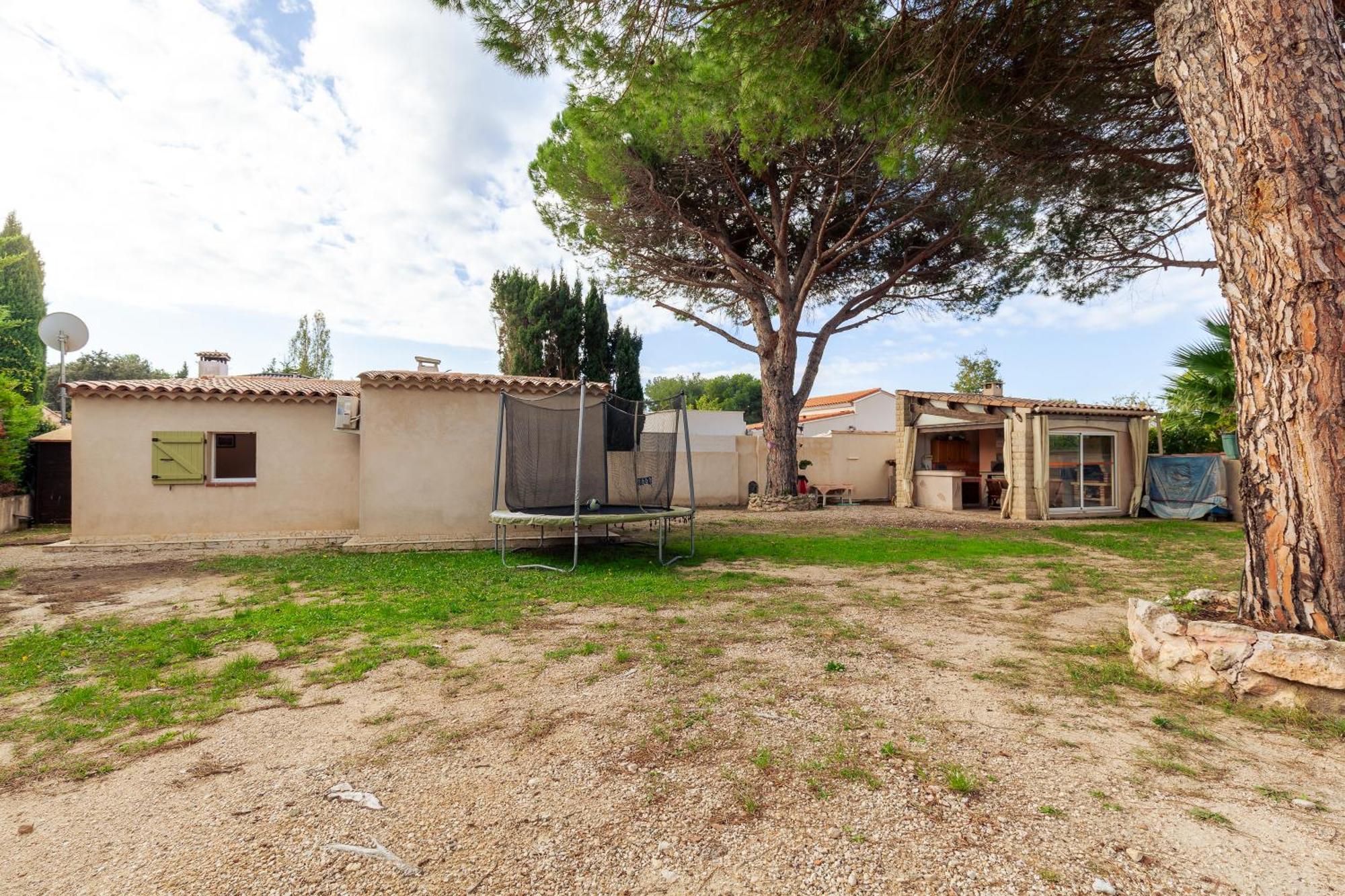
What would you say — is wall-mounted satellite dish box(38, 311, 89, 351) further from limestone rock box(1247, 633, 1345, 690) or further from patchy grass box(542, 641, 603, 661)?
limestone rock box(1247, 633, 1345, 690)

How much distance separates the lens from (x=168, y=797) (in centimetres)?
193

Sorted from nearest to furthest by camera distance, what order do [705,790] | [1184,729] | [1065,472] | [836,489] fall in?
[705,790] < [1184,729] < [1065,472] < [836,489]

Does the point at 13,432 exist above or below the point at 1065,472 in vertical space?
above

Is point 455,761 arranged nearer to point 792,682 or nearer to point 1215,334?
point 792,682

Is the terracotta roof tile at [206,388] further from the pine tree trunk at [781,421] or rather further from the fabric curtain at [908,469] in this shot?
the fabric curtain at [908,469]

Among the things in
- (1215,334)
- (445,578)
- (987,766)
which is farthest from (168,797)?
(1215,334)

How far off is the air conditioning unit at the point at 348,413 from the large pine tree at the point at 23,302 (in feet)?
49.4

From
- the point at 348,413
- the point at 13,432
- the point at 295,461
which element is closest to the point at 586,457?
the point at 348,413

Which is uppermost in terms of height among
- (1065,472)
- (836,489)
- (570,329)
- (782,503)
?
(570,329)

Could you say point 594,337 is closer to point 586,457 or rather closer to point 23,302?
point 586,457

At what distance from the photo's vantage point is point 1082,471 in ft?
39.9

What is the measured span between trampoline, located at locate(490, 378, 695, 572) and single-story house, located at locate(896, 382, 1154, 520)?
7.84 metres

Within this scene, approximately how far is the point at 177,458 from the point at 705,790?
8988 mm

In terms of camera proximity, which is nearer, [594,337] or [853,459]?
[853,459]
